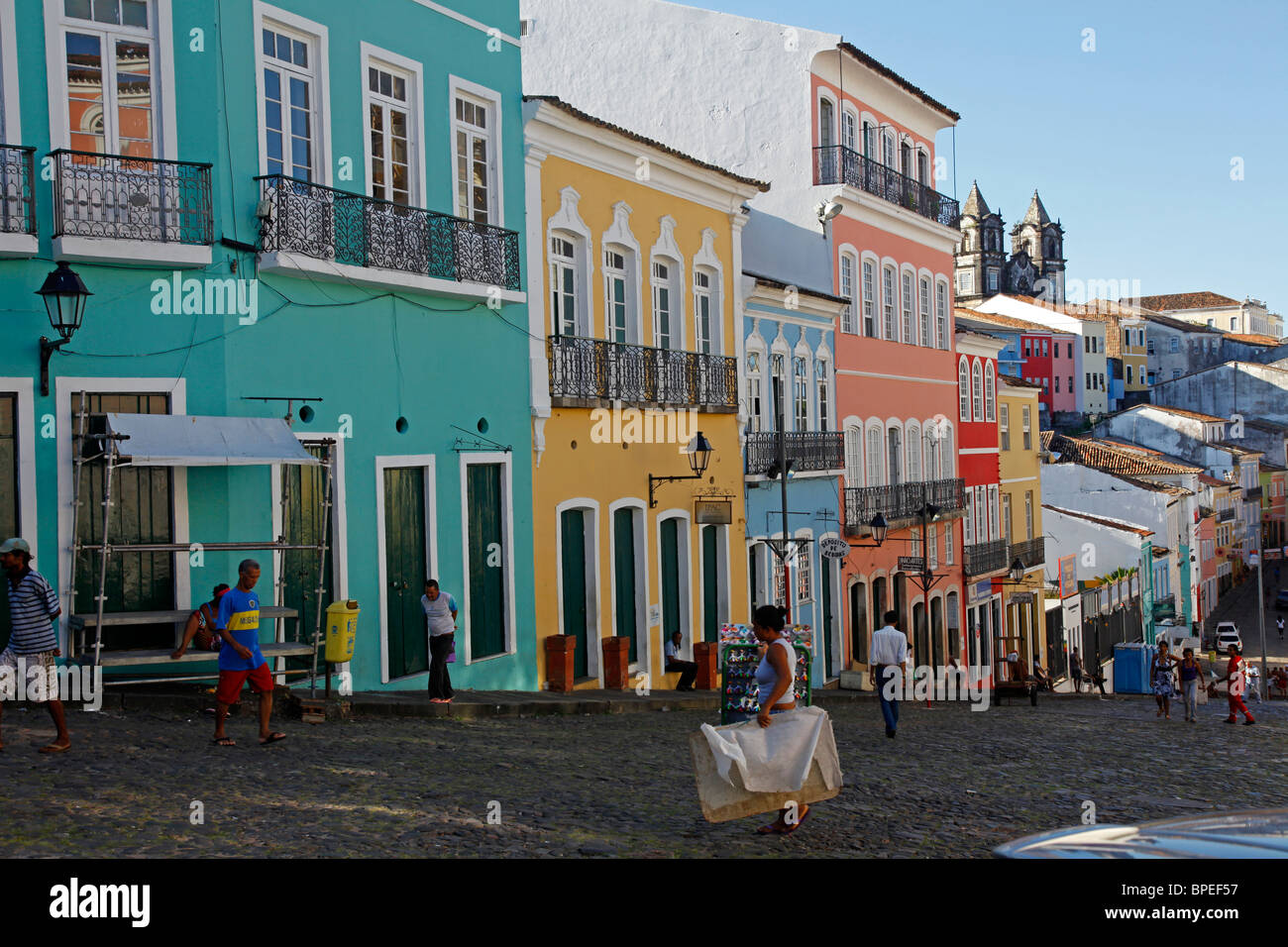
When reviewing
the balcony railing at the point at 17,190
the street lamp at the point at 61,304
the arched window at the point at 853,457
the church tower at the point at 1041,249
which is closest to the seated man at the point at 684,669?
the arched window at the point at 853,457

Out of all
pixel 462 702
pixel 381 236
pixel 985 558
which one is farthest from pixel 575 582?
pixel 985 558

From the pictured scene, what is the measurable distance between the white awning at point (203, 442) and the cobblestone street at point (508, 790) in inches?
84.0

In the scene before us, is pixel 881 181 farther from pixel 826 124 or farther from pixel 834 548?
pixel 834 548

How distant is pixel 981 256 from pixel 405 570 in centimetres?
13723

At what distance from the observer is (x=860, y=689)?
90.1ft

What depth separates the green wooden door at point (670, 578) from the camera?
72.3ft

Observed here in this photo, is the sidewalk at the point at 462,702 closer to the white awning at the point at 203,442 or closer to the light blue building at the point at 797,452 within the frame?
the white awning at the point at 203,442

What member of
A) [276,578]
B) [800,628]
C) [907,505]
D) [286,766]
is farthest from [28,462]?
[907,505]

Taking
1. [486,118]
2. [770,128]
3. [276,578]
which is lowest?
[276,578]

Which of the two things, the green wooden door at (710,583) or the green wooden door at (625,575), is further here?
the green wooden door at (710,583)

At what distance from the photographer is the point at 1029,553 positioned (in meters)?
41.2

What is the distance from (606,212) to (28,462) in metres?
9.95

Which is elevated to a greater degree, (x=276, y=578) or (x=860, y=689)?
(x=276, y=578)

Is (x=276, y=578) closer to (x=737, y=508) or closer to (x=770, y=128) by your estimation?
(x=737, y=508)
